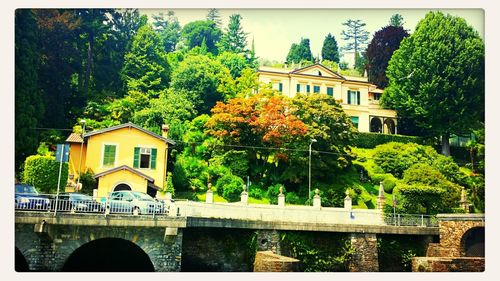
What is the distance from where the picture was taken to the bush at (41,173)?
18.8 meters

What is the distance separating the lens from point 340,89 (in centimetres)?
3167

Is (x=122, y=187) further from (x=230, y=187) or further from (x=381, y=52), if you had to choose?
(x=381, y=52)

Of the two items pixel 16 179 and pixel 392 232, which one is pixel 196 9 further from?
pixel 392 232

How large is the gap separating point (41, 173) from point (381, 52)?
73.0 feet

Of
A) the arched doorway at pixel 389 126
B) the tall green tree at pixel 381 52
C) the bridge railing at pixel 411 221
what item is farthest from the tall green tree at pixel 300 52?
the bridge railing at pixel 411 221

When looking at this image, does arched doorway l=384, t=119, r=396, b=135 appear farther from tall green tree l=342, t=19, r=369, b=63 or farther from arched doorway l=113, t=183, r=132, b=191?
arched doorway l=113, t=183, r=132, b=191

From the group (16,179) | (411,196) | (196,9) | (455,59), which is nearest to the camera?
(16,179)

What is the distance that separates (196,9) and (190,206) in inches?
304

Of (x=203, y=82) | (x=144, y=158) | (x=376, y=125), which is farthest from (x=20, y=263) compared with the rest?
(x=376, y=125)

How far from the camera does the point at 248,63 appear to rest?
1405 inches

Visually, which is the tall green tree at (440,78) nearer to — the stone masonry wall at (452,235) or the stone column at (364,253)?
the stone masonry wall at (452,235)

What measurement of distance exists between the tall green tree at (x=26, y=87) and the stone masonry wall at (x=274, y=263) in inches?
380

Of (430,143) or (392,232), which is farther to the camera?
(430,143)

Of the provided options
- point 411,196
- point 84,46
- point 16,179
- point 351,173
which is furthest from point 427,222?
point 84,46
